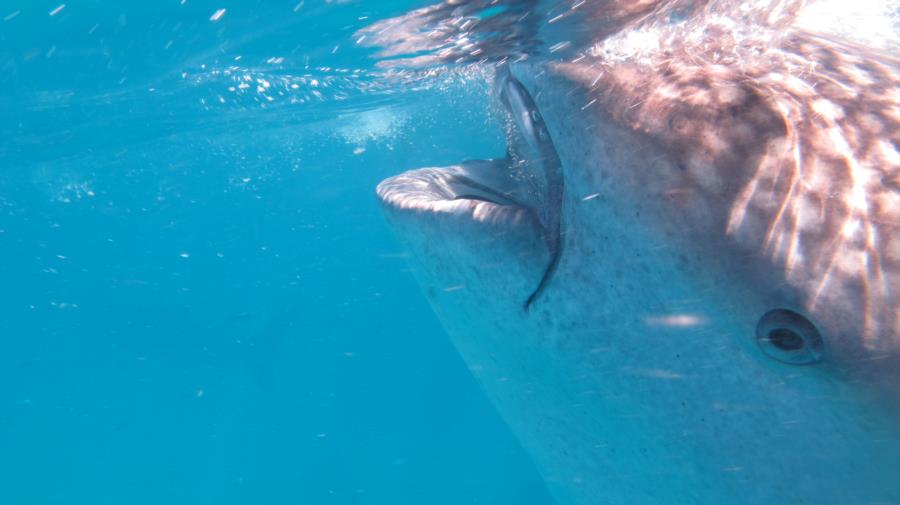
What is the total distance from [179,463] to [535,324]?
872 inches

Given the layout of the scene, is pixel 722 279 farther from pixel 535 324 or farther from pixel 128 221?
pixel 128 221

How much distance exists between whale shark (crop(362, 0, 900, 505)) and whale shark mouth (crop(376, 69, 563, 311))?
1 centimetres

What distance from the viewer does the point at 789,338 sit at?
4.04 ft

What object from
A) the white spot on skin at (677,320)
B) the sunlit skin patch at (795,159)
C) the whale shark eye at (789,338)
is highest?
the sunlit skin patch at (795,159)

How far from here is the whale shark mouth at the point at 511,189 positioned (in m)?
1.74

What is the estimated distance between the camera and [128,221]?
4444 cm

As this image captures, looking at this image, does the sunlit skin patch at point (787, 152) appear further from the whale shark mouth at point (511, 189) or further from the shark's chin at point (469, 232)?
the shark's chin at point (469, 232)

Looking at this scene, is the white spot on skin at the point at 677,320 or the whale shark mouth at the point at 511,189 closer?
the white spot on skin at the point at 677,320

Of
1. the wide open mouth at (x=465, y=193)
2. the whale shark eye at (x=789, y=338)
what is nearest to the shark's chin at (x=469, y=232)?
the wide open mouth at (x=465, y=193)

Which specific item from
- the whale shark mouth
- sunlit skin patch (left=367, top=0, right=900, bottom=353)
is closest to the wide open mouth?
the whale shark mouth

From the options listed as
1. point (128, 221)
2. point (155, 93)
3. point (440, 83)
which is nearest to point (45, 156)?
point (155, 93)

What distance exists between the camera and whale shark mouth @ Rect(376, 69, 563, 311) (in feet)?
5.72

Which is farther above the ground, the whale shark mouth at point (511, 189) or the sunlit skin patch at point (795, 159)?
the sunlit skin patch at point (795, 159)

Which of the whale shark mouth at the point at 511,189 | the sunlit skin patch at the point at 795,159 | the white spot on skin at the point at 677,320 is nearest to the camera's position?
the sunlit skin patch at the point at 795,159
